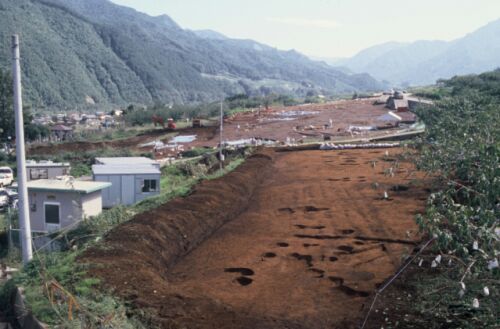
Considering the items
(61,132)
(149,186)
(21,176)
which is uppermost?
(21,176)

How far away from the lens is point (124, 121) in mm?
63969

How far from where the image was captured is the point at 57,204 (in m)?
17.2

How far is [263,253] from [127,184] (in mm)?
11734

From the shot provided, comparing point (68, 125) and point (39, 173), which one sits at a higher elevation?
point (39, 173)

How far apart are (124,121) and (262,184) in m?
46.4

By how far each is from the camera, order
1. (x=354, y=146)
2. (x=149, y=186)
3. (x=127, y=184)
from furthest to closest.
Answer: (x=354, y=146) → (x=149, y=186) → (x=127, y=184)

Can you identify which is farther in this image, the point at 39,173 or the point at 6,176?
the point at 6,176

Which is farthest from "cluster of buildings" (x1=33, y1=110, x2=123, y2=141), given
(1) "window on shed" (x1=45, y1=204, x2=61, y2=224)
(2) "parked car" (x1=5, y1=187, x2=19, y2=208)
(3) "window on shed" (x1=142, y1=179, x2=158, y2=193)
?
(1) "window on shed" (x1=45, y1=204, x2=61, y2=224)

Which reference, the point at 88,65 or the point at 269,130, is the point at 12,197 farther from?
the point at 88,65

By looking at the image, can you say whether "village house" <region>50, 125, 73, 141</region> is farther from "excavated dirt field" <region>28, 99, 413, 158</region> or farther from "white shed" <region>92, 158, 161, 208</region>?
"white shed" <region>92, 158, 161, 208</region>

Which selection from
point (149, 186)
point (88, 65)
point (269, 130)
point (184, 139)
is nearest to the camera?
point (149, 186)

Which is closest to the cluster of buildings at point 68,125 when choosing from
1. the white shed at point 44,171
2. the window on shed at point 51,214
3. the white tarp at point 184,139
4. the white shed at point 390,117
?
the white tarp at point 184,139

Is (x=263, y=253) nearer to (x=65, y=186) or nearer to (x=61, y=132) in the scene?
(x=65, y=186)

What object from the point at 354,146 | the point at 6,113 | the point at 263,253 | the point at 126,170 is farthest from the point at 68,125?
the point at 263,253
